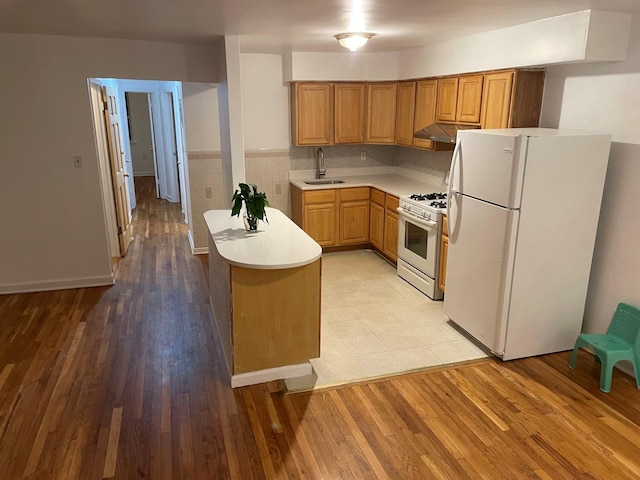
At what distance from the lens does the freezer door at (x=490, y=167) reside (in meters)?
2.98

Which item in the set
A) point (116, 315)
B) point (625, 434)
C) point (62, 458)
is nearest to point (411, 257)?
point (625, 434)

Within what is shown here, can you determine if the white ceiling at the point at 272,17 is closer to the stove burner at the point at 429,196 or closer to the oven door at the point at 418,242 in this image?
the stove burner at the point at 429,196

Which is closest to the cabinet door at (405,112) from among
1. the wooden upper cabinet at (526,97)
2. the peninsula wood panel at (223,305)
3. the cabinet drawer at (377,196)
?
the cabinet drawer at (377,196)

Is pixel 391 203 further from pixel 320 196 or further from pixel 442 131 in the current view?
pixel 442 131

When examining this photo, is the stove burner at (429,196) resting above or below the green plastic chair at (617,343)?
above

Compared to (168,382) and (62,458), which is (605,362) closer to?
(168,382)

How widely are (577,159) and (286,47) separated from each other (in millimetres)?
3212

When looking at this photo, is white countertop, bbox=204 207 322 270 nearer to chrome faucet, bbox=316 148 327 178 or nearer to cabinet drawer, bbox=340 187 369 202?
cabinet drawer, bbox=340 187 369 202

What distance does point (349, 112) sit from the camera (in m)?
5.62

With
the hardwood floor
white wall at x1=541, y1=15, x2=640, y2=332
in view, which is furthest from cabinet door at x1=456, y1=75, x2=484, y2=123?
the hardwood floor

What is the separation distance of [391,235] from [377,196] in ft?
1.76

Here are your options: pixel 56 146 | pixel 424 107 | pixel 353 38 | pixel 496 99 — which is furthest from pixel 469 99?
pixel 56 146

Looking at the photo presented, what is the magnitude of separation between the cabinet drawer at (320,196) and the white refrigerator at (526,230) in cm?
209

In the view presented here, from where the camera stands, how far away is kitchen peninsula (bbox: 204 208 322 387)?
2.84 metres
